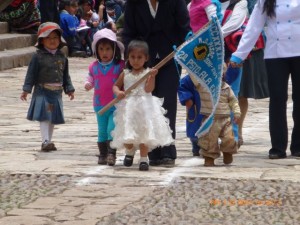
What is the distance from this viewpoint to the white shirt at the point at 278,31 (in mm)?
10430

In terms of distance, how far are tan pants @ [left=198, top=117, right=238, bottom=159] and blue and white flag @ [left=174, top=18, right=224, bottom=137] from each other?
201 millimetres

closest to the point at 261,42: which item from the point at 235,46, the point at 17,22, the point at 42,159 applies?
the point at 235,46

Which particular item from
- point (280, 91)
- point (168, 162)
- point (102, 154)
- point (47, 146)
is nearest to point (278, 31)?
point (280, 91)

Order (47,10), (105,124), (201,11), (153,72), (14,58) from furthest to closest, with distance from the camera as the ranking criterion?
(47,10), (14,58), (201,11), (105,124), (153,72)

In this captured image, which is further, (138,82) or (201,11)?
(201,11)

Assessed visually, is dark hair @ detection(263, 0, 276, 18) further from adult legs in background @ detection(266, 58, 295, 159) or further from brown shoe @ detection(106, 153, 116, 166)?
brown shoe @ detection(106, 153, 116, 166)

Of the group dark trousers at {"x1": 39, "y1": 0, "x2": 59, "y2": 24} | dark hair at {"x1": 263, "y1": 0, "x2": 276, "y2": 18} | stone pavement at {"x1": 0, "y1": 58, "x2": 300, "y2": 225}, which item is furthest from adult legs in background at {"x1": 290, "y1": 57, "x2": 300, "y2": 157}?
dark trousers at {"x1": 39, "y1": 0, "x2": 59, "y2": 24}

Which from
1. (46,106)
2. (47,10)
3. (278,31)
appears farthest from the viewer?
(47,10)

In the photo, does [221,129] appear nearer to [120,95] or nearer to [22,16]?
[120,95]

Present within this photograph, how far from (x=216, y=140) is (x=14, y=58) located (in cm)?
1056

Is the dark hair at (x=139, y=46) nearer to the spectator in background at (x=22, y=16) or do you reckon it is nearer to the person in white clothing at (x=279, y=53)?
the person in white clothing at (x=279, y=53)

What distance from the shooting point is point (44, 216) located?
7.59 metres

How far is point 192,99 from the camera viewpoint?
406 inches

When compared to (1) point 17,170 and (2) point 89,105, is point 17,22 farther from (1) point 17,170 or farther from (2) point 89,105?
(1) point 17,170
